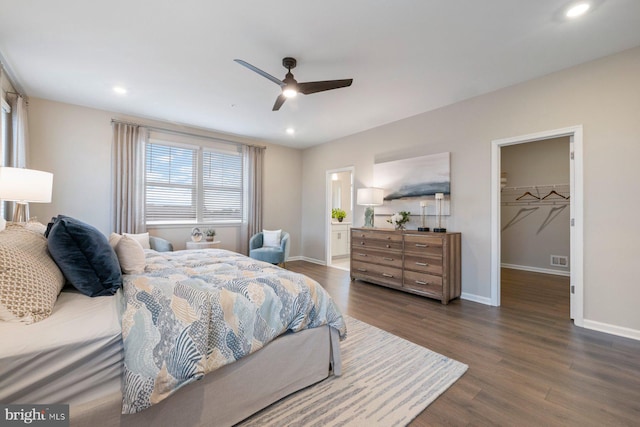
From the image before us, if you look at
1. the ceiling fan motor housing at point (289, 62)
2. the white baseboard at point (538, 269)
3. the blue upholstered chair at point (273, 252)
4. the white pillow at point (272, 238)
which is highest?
the ceiling fan motor housing at point (289, 62)

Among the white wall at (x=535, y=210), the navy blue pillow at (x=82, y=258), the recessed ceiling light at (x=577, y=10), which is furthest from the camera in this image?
the white wall at (x=535, y=210)

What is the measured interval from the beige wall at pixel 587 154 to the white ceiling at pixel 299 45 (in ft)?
0.74

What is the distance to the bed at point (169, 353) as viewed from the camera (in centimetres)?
107

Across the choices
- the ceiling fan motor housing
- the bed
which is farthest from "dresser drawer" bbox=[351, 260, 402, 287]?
the ceiling fan motor housing

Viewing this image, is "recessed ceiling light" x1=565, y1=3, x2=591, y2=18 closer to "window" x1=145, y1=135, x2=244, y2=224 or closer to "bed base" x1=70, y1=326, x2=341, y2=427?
"bed base" x1=70, y1=326, x2=341, y2=427

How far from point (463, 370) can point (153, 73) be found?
13.9ft

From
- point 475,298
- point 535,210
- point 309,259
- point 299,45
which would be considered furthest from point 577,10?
point 309,259

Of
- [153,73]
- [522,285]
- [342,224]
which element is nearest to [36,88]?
[153,73]

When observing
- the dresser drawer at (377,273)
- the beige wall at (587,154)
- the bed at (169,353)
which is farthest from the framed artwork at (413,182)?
the bed at (169,353)

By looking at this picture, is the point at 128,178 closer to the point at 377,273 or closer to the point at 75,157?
the point at 75,157

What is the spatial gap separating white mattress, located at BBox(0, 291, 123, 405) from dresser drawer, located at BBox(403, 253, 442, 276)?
337 centimetres

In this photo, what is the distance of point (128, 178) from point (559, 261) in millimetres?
7758

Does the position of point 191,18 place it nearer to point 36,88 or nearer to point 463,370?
point 36,88

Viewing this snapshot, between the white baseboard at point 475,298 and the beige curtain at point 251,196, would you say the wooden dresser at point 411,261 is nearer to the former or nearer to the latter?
the white baseboard at point 475,298
